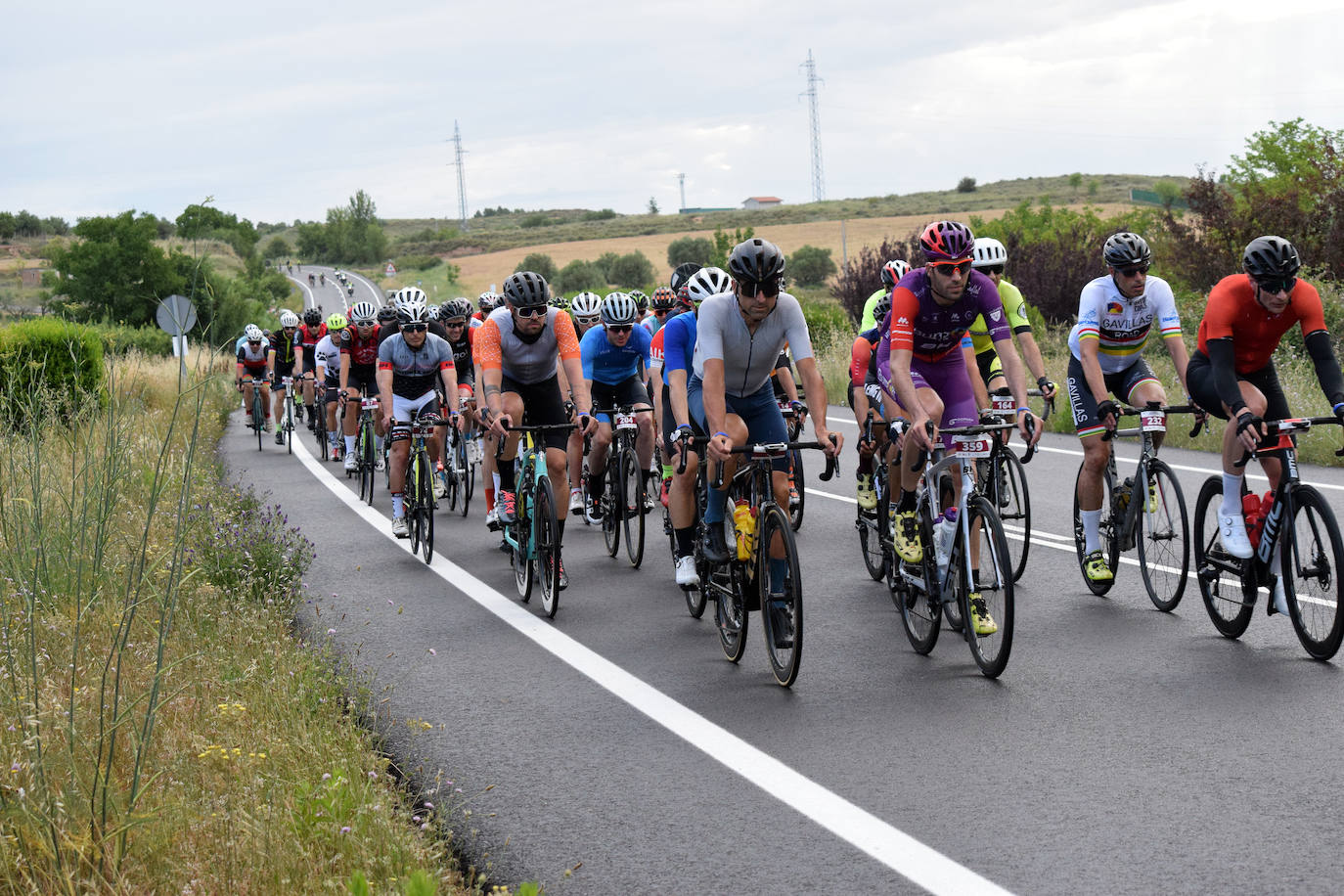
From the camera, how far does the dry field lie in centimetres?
9281

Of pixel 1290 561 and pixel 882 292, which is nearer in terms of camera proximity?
pixel 1290 561

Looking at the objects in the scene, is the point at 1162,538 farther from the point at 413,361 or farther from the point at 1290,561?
the point at 413,361

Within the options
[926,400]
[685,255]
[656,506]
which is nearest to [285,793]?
[926,400]

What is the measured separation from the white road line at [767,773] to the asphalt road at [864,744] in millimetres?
13

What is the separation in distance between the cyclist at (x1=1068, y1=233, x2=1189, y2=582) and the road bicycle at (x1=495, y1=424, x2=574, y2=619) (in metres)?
3.27

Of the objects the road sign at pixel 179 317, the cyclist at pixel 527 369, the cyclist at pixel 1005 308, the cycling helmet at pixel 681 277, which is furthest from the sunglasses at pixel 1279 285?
the cycling helmet at pixel 681 277

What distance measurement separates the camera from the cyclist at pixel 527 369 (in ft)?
31.0

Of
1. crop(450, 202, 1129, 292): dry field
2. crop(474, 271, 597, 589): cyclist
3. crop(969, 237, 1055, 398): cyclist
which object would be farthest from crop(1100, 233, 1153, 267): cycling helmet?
crop(450, 202, 1129, 292): dry field

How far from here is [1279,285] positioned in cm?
675

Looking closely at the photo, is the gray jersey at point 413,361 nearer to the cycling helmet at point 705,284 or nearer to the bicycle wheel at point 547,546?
the bicycle wheel at point 547,546

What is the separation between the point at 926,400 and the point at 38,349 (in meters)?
14.7

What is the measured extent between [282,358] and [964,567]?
1812 centimetres

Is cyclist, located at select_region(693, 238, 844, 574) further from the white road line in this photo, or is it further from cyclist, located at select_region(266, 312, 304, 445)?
cyclist, located at select_region(266, 312, 304, 445)

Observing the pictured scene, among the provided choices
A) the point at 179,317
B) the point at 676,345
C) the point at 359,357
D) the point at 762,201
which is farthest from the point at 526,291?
the point at 762,201
